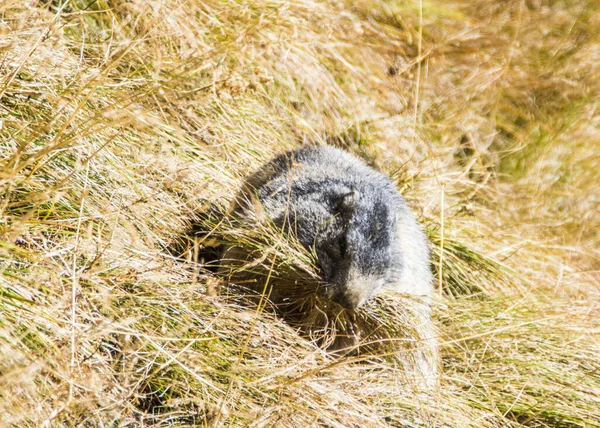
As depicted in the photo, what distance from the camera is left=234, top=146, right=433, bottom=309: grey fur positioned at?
132 inches

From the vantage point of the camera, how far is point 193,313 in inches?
117

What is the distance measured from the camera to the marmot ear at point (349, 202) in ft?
11.6

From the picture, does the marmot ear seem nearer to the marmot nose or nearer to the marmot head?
the marmot head

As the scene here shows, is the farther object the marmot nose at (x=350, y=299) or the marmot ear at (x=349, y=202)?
the marmot ear at (x=349, y=202)

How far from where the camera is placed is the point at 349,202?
11.6 ft

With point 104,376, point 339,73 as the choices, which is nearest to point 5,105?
point 104,376

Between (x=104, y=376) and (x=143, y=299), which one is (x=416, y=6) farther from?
(x=104, y=376)

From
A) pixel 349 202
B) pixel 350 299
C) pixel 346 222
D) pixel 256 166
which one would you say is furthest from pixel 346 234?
pixel 256 166

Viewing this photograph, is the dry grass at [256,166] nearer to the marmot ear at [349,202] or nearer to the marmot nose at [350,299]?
the marmot nose at [350,299]

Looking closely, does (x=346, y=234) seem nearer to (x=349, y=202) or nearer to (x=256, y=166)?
(x=349, y=202)

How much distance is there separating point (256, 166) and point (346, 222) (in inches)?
49.8

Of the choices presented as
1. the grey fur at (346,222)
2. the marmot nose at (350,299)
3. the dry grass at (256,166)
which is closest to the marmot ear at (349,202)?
the grey fur at (346,222)

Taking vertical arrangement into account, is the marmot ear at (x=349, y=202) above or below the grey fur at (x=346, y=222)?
above

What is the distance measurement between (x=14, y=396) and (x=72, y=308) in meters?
0.42
